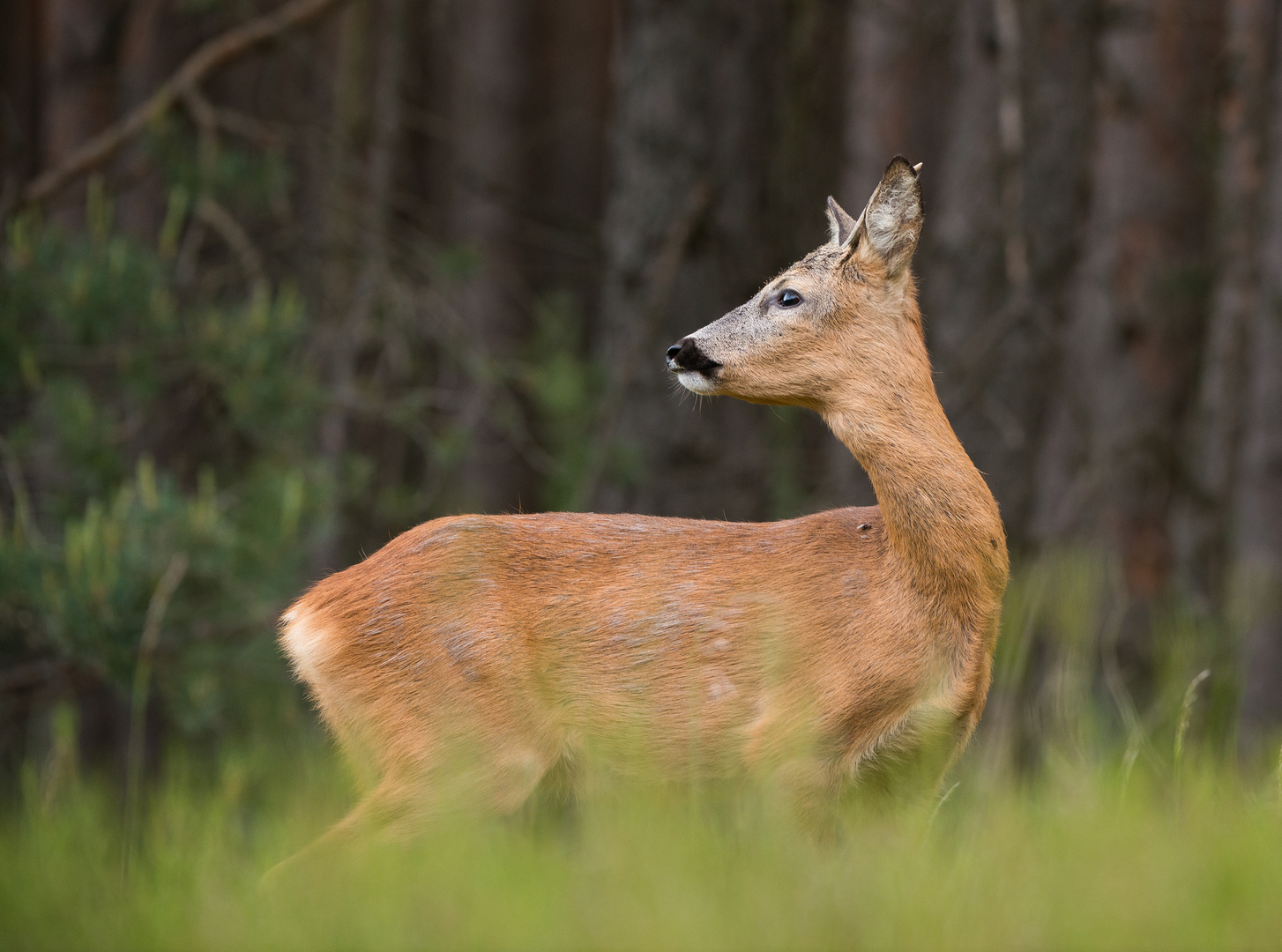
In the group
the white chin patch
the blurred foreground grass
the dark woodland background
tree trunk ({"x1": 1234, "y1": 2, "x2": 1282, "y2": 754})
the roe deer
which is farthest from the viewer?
tree trunk ({"x1": 1234, "y1": 2, "x2": 1282, "y2": 754})

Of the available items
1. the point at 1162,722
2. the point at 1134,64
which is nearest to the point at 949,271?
the point at 1134,64

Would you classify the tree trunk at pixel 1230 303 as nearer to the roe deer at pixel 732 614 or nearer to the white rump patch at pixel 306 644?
the roe deer at pixel 732 614

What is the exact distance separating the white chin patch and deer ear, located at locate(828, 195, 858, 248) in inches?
35.2

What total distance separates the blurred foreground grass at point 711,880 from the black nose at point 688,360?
125 cm

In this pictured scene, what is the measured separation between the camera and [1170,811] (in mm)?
3912

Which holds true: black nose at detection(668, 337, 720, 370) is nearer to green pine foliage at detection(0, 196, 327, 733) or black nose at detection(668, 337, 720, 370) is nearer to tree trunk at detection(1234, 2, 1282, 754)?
green pine foliage at detection(0, 196, 327, 733)

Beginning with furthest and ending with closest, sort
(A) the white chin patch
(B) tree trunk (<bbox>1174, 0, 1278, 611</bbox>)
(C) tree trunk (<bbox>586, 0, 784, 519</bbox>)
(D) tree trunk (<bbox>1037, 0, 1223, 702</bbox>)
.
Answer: (D) tree trunk (<bbox>1037, 0, 1223, 702</bbox>) < (B) tree trunk (<bbox>1174, 0, 1278, 611</bbox>) < (C) tree trunk (<bbox>586, 0, 784, 519</bbox>) < (A) the white chin patch

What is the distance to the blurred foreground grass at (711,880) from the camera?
268 centimetres

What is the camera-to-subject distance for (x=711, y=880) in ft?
10.0

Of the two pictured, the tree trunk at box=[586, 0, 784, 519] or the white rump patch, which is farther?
the tree trunk at box=[586, 0, 784, 519]

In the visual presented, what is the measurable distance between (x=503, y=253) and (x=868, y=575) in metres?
11.2

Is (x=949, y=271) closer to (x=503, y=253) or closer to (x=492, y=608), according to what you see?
(x=492, y=608)

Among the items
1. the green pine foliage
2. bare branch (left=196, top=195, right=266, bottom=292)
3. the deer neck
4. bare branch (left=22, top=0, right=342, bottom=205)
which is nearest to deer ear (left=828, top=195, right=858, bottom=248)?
the deer neck

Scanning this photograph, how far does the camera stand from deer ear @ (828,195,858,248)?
4.66 meters
